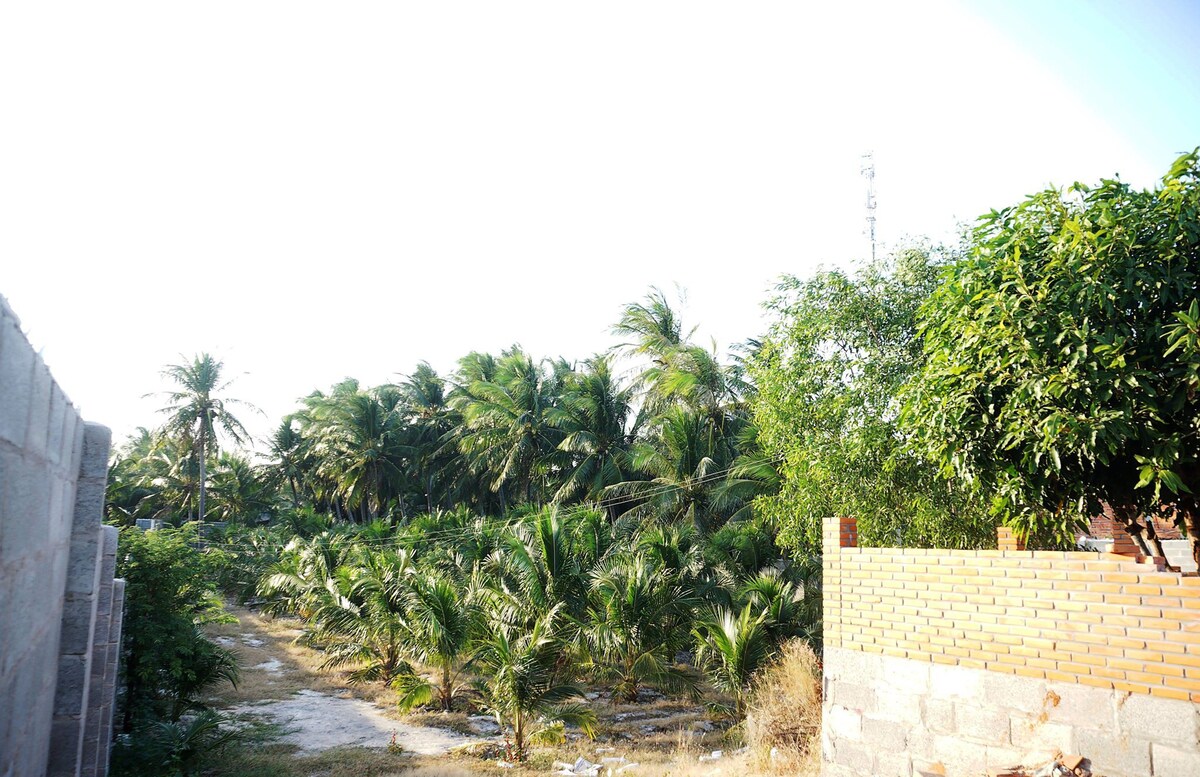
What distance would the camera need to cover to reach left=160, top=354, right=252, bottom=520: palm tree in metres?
38.3

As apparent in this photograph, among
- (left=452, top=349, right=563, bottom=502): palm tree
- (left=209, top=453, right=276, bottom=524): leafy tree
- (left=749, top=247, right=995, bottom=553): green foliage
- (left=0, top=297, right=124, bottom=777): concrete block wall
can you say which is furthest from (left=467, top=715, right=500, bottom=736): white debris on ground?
(left=209, top=453, right=276, bottom=524): leafy tree

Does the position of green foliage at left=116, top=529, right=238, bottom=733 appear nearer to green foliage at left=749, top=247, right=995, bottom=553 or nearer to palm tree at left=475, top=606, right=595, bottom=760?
palm tree at left=475, top=606, right=595, bottom=760

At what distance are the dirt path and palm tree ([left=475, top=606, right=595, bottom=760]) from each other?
139 cm

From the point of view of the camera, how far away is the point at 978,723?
7.15 metres

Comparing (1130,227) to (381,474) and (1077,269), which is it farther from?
(381,474)

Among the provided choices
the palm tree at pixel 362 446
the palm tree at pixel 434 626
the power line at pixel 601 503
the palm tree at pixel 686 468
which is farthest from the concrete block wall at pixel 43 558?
the palm tree at pixel 362 446

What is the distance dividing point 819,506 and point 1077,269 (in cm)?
779

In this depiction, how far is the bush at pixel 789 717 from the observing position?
9797mm

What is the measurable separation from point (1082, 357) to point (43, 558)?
715 cm

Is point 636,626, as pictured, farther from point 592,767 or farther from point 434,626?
point 434,626

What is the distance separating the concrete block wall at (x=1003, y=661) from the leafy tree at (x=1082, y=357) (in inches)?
34.2

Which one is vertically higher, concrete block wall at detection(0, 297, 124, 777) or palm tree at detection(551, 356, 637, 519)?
palm tree at detection(551, 356, 637, 519)

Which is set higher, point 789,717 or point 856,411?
point 856,411

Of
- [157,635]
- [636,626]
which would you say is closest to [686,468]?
[636,626]
